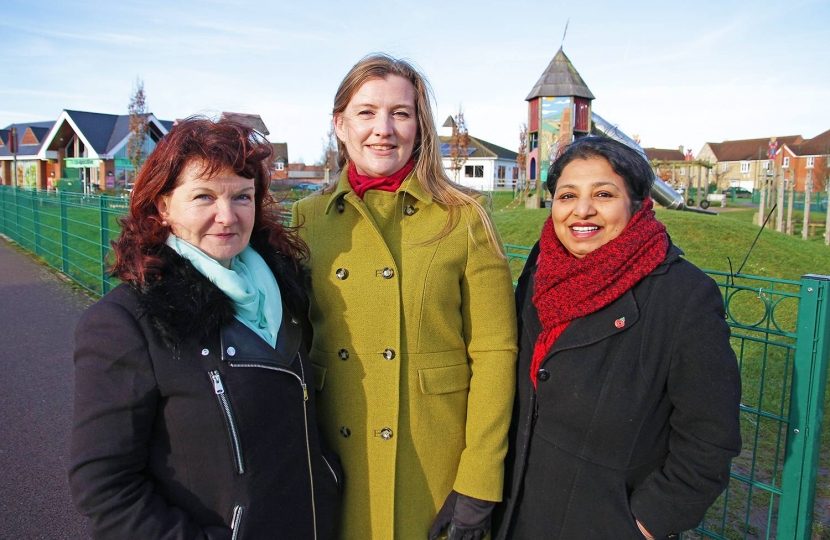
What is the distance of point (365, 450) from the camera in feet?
6.92

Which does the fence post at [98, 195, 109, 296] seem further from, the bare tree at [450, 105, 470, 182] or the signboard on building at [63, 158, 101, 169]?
the signboard on building at [63, 158, 101, 169]

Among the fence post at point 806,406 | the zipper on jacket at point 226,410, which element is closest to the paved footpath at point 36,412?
the zipper on jacket at point 226,410

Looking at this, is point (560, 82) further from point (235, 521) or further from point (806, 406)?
point (235, 521)

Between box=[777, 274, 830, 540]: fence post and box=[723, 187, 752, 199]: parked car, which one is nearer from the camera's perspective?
box=[777, 274, 830, 540]: fence post

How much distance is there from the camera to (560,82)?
58.0 feet

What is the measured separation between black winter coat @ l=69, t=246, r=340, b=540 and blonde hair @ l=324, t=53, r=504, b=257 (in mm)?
799

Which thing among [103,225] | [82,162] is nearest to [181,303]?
[103,225]

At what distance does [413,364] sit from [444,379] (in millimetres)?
121

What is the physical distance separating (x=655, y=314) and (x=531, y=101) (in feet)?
58.2

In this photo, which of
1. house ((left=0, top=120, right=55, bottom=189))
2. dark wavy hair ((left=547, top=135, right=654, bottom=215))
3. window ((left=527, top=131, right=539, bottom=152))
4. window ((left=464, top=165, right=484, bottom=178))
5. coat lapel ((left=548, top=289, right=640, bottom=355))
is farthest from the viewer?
window ((left=464, top=165, right=484, bottom=178))

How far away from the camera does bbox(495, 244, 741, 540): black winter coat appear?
174 centimetres

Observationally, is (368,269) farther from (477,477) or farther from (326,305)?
(477,477)

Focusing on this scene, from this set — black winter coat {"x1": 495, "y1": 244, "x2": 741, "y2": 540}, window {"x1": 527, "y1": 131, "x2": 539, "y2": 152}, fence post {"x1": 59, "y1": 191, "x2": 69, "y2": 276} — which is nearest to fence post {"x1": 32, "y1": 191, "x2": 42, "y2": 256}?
fence post {"x1": 59, "y1": 191, "x2": 69, "y2": 276}

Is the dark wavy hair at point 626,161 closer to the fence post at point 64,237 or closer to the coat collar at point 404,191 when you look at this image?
the coat collar at point 404,191
